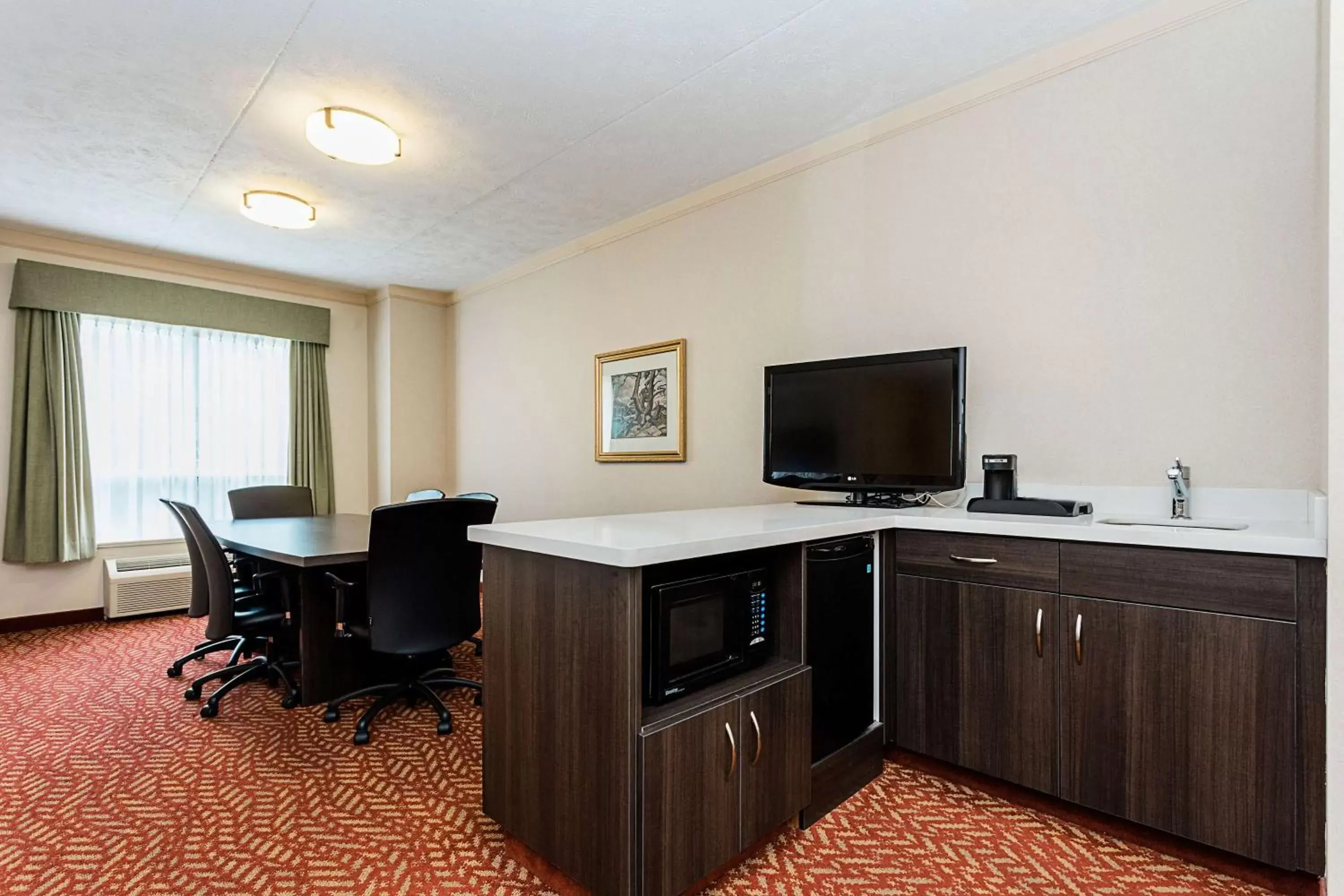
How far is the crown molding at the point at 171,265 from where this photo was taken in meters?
4.57

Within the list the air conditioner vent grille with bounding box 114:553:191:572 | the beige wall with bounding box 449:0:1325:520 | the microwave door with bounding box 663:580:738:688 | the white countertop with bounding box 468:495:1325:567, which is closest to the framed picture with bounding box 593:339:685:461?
the beige wall with bounding box 449:0:1325:520

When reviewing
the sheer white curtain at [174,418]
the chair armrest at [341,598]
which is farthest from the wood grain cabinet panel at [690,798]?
the sheer white curtain at [174,418]

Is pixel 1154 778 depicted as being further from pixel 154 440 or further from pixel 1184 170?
pixel 154 440

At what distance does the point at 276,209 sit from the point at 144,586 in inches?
117

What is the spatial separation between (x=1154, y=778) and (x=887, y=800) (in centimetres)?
77

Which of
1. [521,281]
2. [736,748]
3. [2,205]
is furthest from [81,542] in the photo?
[736,748]

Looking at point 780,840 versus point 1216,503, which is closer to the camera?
point 780,840

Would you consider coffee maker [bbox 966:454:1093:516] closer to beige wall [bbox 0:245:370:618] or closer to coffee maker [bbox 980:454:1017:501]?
coffee maker [bbox 980:454:1017:501]

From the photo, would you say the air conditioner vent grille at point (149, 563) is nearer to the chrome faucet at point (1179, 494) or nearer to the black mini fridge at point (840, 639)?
the black mini fridge at point (840, 639)

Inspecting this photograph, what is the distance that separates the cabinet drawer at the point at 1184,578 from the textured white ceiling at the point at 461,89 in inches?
74.0

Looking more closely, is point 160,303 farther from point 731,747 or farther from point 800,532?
point 731,747

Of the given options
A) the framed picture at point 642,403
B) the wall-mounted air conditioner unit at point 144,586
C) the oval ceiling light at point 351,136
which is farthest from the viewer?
the wall-mounted air conditioner unit at point 144,586

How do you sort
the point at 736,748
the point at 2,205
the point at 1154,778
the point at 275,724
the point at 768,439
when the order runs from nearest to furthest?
the point at 736,748 < the point at 1154,778 < the point at 275,724 < the point at 768,439 < the point at 2,205

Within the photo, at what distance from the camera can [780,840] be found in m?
1.97
